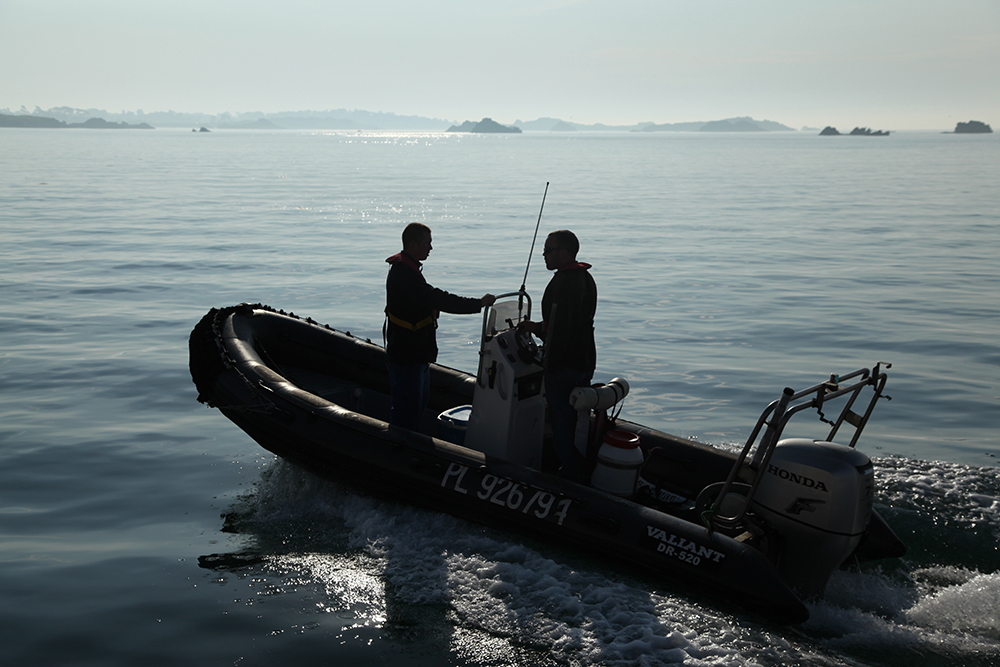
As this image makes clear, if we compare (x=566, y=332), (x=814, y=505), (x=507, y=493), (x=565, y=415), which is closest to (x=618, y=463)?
(x=565, y=415)

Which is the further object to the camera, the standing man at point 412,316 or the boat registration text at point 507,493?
the standing man at point 412,316

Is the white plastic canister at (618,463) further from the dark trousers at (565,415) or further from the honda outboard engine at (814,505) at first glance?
the honda outboard engine at (814,505)

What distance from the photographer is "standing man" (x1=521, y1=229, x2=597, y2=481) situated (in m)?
4.69

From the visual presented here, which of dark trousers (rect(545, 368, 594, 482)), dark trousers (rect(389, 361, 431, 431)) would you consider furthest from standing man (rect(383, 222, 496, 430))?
dark trousers (rect(545, 368, 594, 482))

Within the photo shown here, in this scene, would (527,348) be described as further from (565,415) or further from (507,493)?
(507,493)

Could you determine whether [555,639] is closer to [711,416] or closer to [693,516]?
[693,516]

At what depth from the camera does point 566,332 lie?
15.5 feet

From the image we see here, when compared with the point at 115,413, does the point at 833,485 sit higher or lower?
higher

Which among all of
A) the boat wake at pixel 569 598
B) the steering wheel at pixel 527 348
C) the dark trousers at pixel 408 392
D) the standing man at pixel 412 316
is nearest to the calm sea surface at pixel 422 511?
the boat wake at pixel 569 598

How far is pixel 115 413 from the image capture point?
7613 mm

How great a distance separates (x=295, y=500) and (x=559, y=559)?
2094mm

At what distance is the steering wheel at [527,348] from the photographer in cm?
505

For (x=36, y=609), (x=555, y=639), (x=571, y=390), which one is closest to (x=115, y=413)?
(x=36, y=609)

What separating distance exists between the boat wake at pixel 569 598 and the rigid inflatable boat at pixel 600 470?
0.15 m
